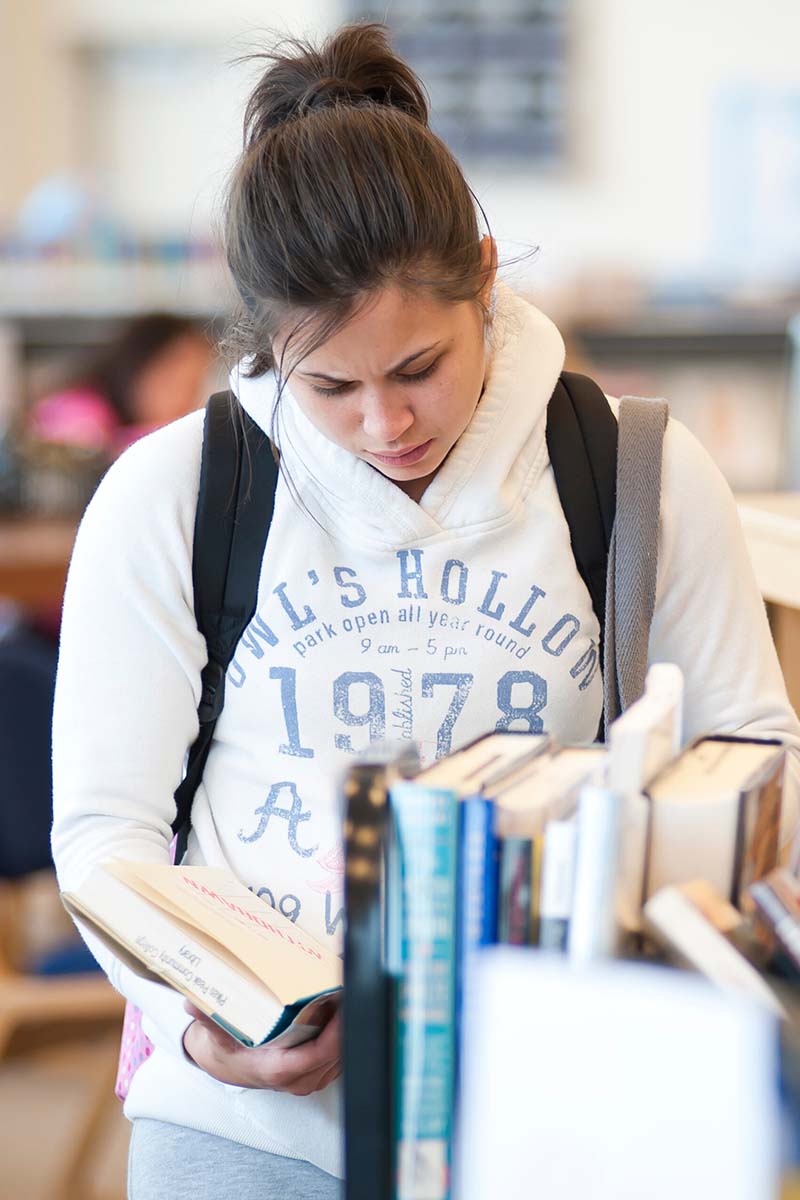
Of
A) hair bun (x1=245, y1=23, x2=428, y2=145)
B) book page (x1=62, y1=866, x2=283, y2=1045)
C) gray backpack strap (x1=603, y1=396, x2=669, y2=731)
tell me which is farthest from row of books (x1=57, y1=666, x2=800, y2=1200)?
hair bun (x1=245, y1=23, x2=428, y2=145)

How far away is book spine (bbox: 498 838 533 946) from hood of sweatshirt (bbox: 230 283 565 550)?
1.53 feet

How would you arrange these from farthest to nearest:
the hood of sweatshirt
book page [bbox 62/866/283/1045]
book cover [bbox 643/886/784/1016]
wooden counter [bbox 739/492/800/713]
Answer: wooden counter [bbox 739/492/800/713] → the hood of sweatshirt → book page [bbox 62/866/283/1045] → book cover [bbox 643/886/784/1016]

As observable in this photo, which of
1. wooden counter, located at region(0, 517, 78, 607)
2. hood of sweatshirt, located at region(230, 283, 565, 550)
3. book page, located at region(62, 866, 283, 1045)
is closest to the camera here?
book page, located at region(62, 866, 283, 1045)

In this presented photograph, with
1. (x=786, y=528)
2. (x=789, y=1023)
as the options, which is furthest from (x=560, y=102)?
(x=789, y=1023)

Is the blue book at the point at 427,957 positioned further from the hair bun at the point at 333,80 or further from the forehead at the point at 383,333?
the hair bun at the point at 333,80

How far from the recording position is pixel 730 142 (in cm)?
544

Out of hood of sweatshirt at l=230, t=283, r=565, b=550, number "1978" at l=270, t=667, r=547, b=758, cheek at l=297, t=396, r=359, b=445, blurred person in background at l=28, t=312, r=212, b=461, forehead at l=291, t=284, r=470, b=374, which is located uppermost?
forehead at l=291, t=284, r=470, b=374

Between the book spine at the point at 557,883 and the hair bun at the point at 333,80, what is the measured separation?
24.9 inches

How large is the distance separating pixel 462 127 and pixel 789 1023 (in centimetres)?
531

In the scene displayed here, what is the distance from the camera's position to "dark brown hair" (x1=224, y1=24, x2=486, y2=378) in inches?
37.5

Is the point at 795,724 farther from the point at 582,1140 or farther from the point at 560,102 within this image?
the point at 560,102

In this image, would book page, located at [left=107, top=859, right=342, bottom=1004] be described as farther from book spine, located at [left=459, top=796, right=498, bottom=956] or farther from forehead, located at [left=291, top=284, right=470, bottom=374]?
forehead, located at [left=291, top=284, right=470, bottom=374]

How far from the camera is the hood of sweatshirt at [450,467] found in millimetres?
1056

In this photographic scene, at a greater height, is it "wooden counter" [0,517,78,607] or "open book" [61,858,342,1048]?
"open book" [61,858,342,1048]
